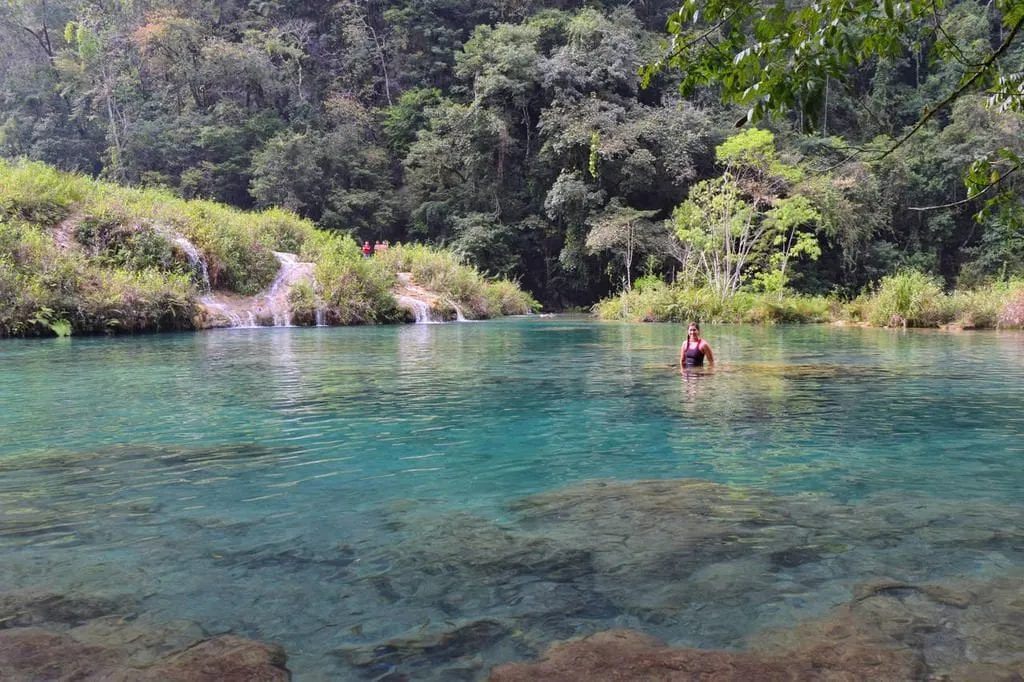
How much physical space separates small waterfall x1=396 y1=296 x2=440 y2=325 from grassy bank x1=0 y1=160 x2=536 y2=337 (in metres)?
0.57

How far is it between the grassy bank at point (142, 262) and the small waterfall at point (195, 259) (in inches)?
1.4

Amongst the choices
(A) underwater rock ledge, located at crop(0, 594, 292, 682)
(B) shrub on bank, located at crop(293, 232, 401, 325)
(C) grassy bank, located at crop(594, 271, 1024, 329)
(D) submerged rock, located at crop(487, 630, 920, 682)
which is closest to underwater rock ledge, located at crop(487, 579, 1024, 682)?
(D) submerged rock, located at crop(487, 630, 920, 682)

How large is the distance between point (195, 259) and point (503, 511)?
67.7 feet

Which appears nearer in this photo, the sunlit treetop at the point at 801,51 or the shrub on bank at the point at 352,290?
the sunlit treetop at the point at 801,51

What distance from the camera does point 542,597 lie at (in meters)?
2.88

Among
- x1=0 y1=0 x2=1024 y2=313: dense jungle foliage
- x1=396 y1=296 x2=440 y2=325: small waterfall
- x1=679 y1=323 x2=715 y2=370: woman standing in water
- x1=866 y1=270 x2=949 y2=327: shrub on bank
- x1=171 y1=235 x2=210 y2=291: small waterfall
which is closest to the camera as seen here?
x1=679 y1=323 x2=715 y2=370: woman standing in water

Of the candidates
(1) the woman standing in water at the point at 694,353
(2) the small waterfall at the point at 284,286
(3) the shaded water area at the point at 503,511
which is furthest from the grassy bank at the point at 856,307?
(1) the woman standing in water at the point at 694,353

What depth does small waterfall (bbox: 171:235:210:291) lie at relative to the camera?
21797mm

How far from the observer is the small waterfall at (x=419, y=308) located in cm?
2576

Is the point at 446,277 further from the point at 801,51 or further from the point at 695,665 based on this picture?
the point at 695,665

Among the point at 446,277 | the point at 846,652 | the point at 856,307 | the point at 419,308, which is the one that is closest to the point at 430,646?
the point at 846,652

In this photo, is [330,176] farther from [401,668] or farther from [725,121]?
[401,668]

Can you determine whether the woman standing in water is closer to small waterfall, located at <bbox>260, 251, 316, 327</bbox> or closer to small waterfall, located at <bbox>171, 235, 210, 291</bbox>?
small waterfall, located at <bbox>260, 251, 316, 327</bbox>

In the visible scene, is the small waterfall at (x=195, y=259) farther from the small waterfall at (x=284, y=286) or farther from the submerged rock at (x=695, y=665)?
the submerged rock at (x=695, y=665)
